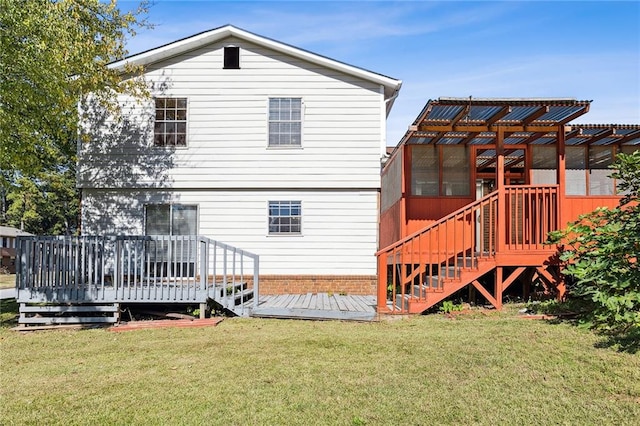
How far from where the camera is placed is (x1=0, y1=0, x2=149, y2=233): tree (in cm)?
851

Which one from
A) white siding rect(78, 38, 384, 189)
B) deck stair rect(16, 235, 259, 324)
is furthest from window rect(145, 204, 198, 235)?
deck stair rect(16, 235, 259, 324)

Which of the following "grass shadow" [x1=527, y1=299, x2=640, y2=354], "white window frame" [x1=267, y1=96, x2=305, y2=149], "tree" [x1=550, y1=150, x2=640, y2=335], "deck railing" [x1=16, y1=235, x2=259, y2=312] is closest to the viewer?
"grass shadow" [x1=527, y1=299, x2=640, y2=354]

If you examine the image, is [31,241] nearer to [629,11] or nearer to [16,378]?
[16,378]

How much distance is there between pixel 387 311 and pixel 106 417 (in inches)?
204

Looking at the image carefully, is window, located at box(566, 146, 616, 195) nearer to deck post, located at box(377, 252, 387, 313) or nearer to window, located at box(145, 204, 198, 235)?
deck post, located at box(377, 252, 387, 313)

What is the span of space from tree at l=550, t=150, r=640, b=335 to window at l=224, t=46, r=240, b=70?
8990 millimetres

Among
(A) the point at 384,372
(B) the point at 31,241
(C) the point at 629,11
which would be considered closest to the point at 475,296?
(A) the point at 384,372

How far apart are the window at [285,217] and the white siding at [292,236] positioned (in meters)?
0.13

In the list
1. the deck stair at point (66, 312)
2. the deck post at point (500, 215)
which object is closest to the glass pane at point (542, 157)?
the deck post at point (500, 215)

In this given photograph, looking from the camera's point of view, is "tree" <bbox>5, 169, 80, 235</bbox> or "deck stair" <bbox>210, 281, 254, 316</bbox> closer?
"deck stair" <bbox>210, 281, 254, 316</bbox>

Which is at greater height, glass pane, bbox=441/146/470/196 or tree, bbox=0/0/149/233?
tree, bbox=0/0/149/233

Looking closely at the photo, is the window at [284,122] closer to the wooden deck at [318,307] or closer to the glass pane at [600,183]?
the wooden deck at [318,307]

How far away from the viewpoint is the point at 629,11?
981cm

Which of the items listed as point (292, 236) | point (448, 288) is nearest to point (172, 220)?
point (292, 236)
